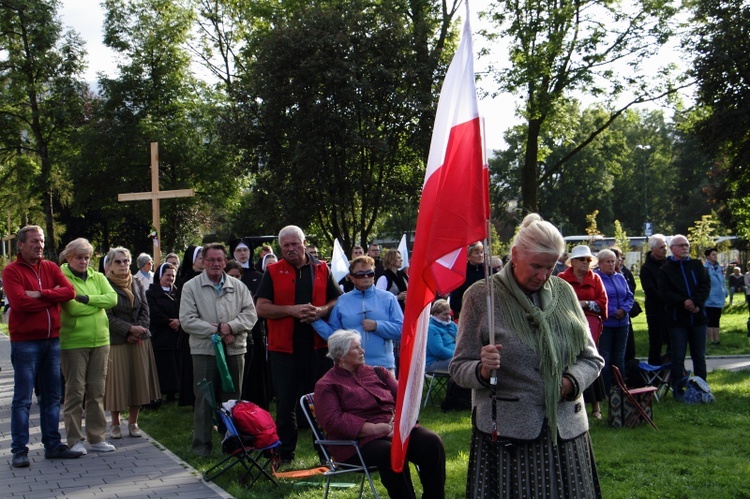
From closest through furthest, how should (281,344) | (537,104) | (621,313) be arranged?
(281,344) → (621,313) → (537,104)

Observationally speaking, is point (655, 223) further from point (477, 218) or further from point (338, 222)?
point (477, 218)

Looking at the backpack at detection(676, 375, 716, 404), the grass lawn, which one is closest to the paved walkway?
→ the grass lawn

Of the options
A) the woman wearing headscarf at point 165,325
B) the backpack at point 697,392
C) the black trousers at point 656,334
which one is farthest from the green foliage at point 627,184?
the woman wearing headscarf at point 165,325

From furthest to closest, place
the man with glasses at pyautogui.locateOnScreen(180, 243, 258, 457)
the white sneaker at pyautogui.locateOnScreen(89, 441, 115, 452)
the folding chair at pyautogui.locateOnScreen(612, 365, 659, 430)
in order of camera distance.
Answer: the folding chair at pyautogui.locateOnScreen(612, 365, 659, 430)
the white sneaker at pyautogui.locateOnScreen(89, 441, 115, 452)
the man with glasses at pyautogui.locateOnScreen(180, 243, 258, 457)

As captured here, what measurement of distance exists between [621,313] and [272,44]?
17.8 meters

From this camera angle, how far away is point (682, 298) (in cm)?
1069

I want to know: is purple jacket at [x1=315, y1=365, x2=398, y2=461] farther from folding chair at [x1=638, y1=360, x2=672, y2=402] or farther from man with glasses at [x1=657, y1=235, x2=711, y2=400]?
man with glasses at [x1=657, y1=235, x2=711, y2=400]

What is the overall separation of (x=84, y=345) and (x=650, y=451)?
18.4 ft

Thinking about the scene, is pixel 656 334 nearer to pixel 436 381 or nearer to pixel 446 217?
pixel 436 381

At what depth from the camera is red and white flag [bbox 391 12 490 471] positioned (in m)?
4.15

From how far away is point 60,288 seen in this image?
27.4 ft

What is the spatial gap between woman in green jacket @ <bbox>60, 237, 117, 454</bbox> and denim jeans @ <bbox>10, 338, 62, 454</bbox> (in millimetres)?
234

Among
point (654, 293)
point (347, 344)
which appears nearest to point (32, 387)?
point (347, 344)

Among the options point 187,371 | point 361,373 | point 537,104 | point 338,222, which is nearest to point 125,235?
point 338,222
